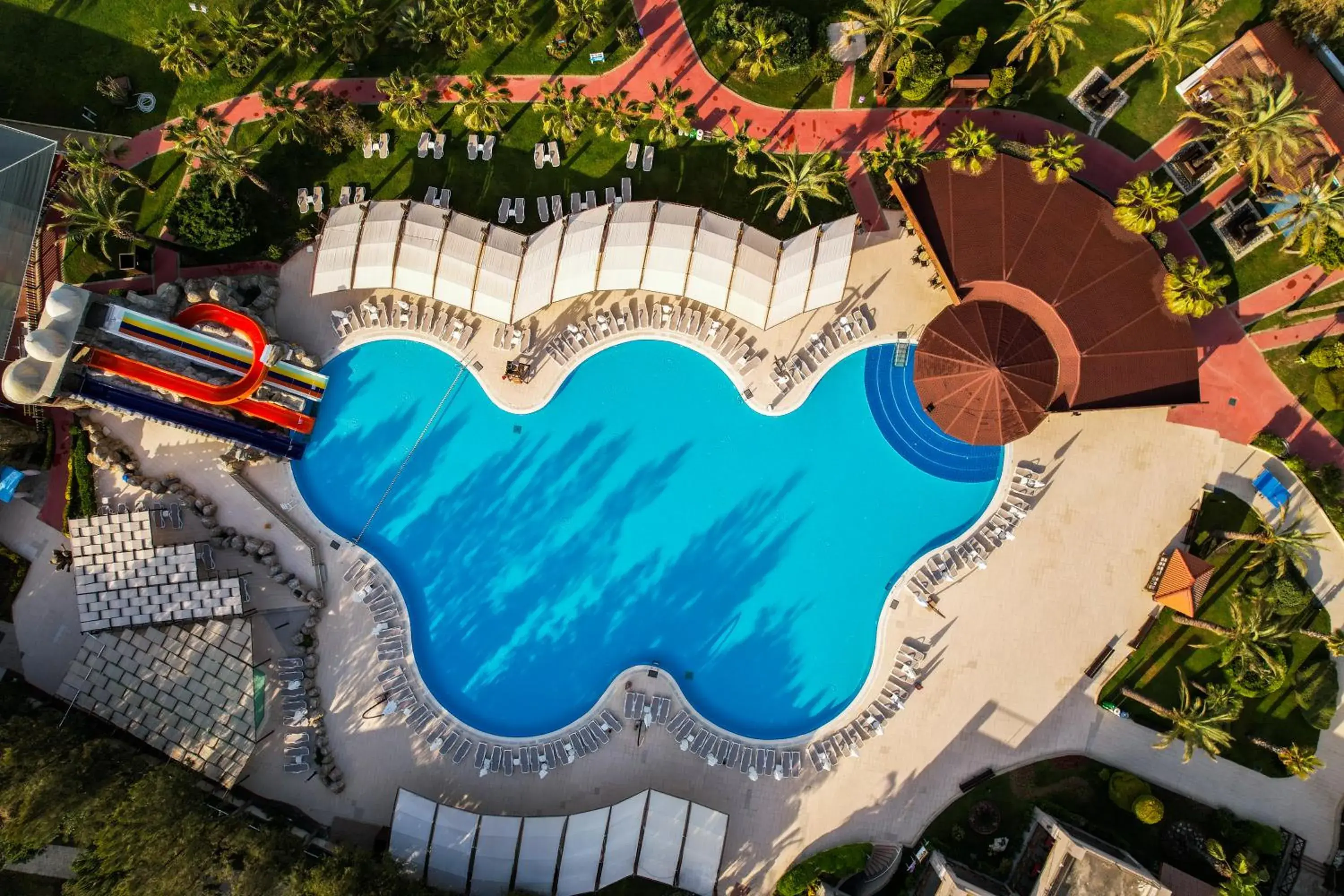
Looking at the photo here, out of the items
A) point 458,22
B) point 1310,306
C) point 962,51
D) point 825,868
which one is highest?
point 962,51

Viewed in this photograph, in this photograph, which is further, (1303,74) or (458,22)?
(458,22)

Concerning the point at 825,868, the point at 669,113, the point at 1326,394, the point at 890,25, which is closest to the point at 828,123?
the point at 890,25

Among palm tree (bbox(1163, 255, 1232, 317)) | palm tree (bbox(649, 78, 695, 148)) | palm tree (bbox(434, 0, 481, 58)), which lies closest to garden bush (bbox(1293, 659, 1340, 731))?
palm tree (bbox(1163, 255, 1232, 317))

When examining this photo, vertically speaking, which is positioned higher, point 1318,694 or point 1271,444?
point 1271,444

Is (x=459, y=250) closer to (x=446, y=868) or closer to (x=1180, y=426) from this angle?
(x=446, y=868)

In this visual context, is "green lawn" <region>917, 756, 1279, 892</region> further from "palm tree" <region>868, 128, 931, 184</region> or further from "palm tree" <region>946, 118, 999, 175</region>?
"palm tree" <region>868, 128, 931, 184</region>

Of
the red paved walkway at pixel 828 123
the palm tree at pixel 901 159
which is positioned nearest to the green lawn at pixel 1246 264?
the red paved walkway at pixel 828 123

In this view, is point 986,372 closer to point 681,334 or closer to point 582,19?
point 681,334
